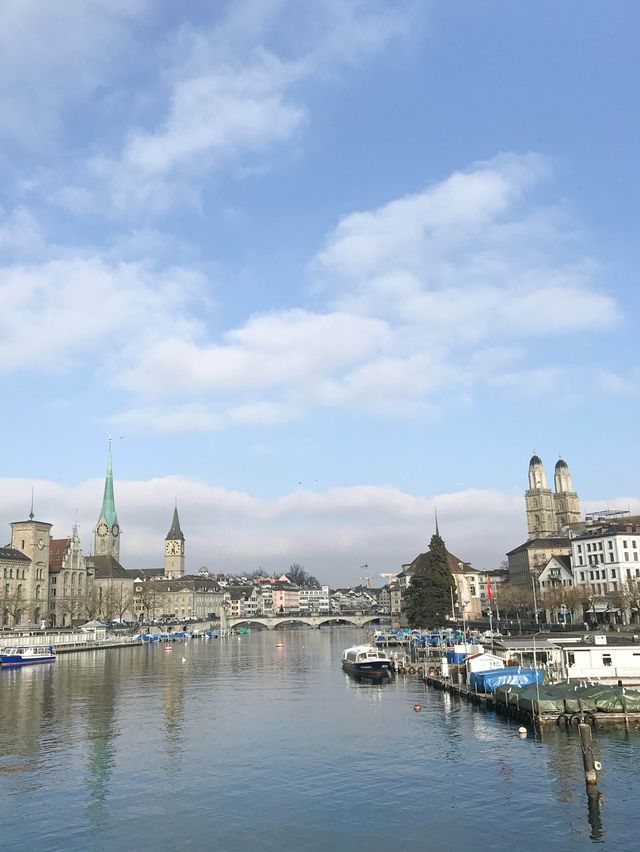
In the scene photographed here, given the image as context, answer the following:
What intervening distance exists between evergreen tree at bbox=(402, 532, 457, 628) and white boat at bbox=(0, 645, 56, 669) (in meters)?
62.0

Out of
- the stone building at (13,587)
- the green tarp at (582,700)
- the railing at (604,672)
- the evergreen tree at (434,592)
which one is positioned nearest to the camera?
the green tarp at (582,700)

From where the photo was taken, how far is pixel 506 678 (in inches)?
2419

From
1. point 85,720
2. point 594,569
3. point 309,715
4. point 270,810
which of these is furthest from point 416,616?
point 270,810

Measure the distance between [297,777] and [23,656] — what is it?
8295 cm

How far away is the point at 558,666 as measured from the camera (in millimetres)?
67562

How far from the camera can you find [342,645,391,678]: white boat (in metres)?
88.1

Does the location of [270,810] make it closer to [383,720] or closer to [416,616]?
[383,720]

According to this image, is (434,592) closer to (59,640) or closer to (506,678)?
(59,640)

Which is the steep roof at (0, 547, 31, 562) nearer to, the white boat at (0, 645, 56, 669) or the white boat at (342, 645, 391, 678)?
the white boat at (0, 645, 56, 669)

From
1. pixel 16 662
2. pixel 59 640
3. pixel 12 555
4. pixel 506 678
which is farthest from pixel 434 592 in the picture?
pixel 12 555

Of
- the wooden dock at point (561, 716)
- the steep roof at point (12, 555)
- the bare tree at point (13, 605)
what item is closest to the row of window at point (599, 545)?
the wooden dock at point (561, 716)

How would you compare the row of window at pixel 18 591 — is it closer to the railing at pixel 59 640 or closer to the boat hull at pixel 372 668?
the railing at pixel 59 640

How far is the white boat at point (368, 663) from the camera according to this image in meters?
88.1

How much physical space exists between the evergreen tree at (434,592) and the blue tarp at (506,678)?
221 feet
